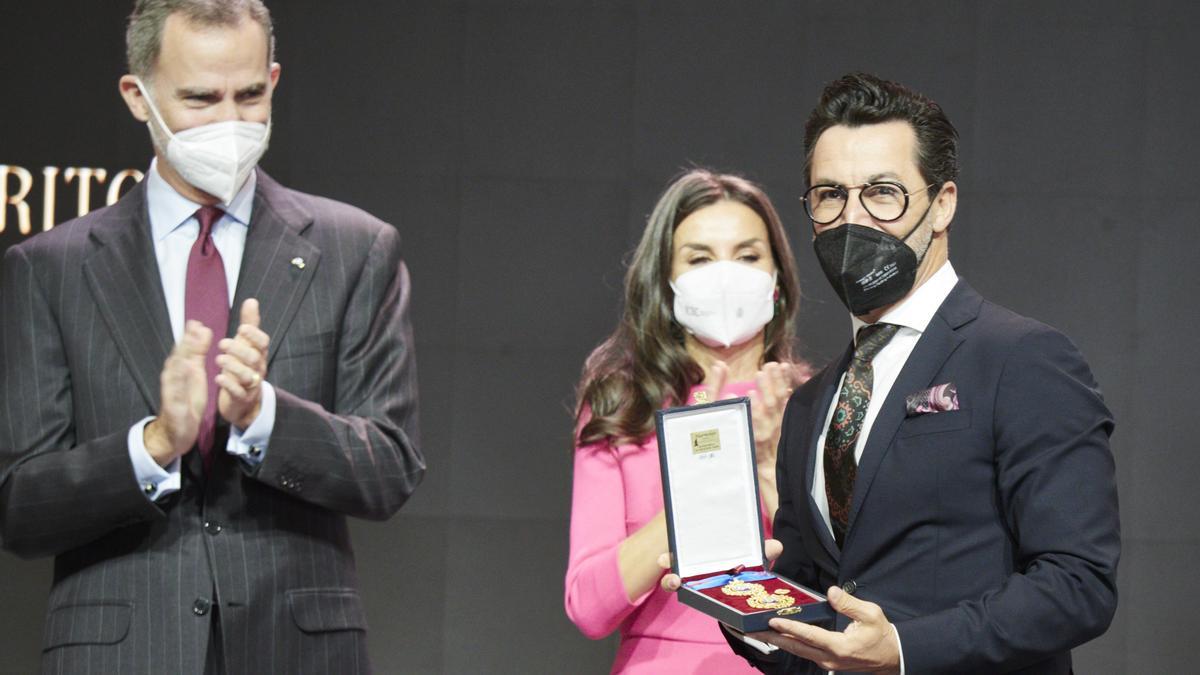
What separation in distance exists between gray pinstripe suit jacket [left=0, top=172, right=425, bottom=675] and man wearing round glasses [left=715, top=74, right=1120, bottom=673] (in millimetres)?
772

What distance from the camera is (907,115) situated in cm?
225

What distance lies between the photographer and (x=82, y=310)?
2.47 m

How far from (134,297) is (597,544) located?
1.06 m

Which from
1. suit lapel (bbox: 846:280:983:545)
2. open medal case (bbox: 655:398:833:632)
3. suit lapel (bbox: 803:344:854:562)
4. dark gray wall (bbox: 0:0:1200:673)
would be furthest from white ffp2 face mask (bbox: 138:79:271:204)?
dark gray wall (bbox: 0:0:1200:673)

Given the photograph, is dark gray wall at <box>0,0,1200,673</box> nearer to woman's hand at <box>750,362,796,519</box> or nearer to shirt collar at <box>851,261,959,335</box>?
woman's hand at <box>750,362,796,519</box>

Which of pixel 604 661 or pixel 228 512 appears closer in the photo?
pixel 228 512

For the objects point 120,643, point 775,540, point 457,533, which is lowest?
point 457,533

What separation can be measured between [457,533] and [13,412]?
259 centimetres

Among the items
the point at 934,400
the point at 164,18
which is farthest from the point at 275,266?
the point at 934,400

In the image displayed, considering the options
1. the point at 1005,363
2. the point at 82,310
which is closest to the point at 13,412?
the point at 82,310

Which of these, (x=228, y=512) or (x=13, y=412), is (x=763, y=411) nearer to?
(x=228, y=512)

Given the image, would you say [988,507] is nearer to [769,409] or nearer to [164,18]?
[769,409]

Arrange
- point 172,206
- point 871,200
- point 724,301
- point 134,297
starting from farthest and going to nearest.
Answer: point 724,301 → point 172,206 → point 134,297 → point 871,200

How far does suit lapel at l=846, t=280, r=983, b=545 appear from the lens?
2098mm
